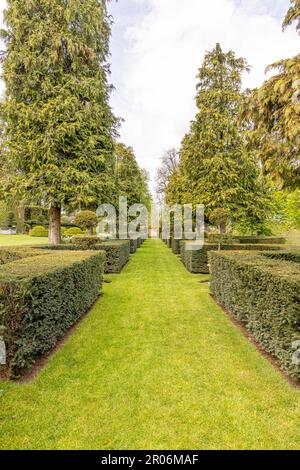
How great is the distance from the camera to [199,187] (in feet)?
46.9

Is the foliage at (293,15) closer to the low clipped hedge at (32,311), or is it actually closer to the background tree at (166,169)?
the low clipped hedge at (32,311)

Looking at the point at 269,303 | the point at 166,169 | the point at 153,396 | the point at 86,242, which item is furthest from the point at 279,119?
the point at 166,169

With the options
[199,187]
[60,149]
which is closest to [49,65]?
[60,149]

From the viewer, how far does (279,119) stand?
5.08 meters

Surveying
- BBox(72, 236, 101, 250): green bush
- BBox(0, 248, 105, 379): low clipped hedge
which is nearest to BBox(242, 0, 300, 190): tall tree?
BBox(0, 248, 105, 379): low clipped hedge

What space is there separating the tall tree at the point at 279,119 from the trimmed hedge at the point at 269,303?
7.05 ft

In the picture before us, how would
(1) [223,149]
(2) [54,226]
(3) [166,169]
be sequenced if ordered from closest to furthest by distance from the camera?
(2) [54,226] → (1) [223,149] → (3) [166,169]

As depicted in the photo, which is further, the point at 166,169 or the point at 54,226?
the point at 166,169

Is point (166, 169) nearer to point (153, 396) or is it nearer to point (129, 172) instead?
point (129, 172)

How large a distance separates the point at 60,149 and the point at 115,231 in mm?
6405

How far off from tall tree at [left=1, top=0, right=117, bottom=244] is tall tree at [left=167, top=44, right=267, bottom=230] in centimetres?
559

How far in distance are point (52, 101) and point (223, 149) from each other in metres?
8.78

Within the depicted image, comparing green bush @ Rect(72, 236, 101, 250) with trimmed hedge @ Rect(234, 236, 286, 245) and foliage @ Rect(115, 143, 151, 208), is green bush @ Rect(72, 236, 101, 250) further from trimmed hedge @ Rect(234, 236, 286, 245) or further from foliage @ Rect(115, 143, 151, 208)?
foliage @ Rect(115, 143, 151, 208)
